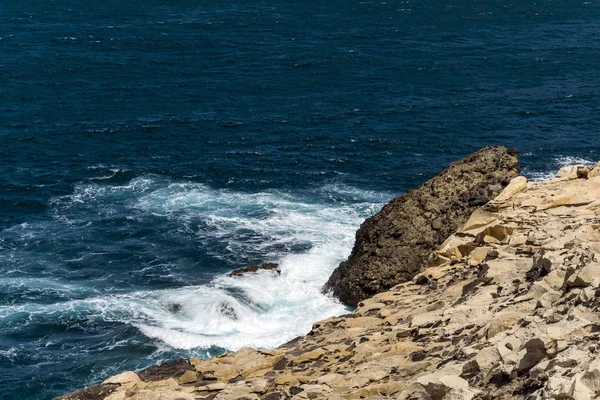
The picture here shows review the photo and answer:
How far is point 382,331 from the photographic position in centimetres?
3803

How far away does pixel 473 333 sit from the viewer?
105 ft

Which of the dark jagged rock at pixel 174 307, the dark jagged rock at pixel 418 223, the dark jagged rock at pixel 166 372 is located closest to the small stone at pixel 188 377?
the dark jagged rock at pixel 166 372

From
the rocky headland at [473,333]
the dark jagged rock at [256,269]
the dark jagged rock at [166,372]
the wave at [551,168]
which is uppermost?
the rocky headland at [473,333]

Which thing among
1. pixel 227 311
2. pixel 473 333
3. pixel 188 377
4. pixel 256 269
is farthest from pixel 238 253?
pixel 473 333

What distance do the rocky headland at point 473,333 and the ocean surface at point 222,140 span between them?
16.4 m

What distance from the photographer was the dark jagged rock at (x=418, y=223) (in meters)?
56.6

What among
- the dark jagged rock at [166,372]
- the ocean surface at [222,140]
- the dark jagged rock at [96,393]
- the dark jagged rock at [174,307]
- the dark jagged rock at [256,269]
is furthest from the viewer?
the dark jagged rock at [256,269]

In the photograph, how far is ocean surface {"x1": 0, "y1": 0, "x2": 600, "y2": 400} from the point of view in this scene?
62344mm

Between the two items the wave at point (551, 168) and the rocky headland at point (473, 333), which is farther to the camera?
the wave at point (551, 168)

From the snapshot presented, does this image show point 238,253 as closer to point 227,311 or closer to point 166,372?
point 227,311

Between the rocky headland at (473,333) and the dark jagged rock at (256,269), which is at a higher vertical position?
the rocky headland at (473,333)

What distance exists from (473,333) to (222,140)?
67.3 m

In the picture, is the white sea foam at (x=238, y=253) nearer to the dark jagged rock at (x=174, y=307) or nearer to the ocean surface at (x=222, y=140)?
the dark jagged rock at (x=174, y=307)

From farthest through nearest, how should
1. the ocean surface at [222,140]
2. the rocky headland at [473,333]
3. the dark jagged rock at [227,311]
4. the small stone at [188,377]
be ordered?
the ocean surface at [222,140] < the dark jagged rock at [227,311] < the small stone at [188,377] < the rocky headland at [473,333]
